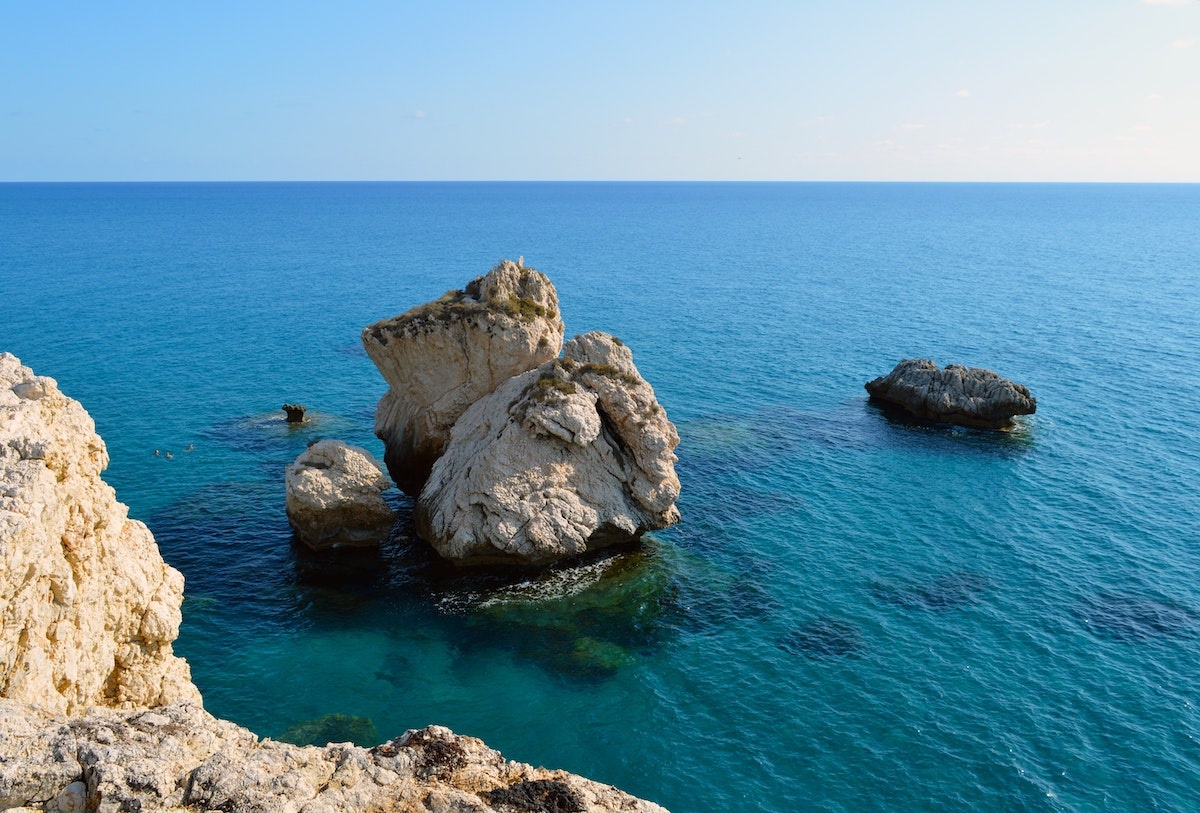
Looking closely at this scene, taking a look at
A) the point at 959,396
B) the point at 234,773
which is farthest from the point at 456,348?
the point at 959,396

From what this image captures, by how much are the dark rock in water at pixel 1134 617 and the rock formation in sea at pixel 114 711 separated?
34.0m

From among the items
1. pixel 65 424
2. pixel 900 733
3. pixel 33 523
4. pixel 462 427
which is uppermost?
pixel 65 424

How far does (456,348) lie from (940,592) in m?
33.9

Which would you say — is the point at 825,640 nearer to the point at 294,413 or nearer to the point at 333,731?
the point at 333,731

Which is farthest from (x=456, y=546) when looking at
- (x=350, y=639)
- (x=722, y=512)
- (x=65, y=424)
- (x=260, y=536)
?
(x=65, y=424)

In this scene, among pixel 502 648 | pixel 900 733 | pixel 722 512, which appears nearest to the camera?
pixel 900 733

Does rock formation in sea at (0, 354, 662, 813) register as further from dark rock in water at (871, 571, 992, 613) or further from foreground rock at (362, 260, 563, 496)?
dark rock in water at (871, 571, 992, 613)

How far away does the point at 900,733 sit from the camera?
116 ft

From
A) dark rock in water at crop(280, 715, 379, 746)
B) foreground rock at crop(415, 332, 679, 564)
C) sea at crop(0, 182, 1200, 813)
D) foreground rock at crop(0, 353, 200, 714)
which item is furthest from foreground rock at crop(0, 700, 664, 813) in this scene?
foreground rock at crop(415, 332, 679, 564)

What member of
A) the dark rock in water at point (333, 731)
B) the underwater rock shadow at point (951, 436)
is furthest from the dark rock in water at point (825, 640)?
the underwater rock shadow at point (951, 436)

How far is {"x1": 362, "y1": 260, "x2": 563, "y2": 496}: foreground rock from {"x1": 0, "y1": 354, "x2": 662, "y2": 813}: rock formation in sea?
27.9 m

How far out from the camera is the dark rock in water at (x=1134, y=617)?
42.9m

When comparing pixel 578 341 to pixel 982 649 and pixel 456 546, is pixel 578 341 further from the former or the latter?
pixel 982 649

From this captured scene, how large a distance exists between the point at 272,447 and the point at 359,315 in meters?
54.2
